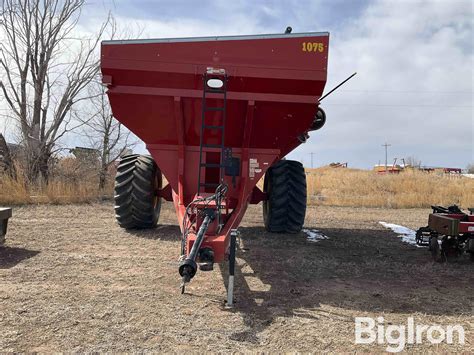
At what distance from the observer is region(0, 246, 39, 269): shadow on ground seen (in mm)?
5264

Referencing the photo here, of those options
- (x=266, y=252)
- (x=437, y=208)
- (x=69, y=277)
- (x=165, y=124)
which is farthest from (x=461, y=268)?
(x=69, y=277)

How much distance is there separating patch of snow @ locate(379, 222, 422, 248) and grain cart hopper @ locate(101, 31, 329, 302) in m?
3.19

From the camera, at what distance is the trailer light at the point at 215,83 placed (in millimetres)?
5348

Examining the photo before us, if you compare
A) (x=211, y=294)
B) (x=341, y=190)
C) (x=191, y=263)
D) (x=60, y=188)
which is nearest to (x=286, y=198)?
(x=211, y=294)

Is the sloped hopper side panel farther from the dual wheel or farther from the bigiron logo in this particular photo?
the bigiron logo

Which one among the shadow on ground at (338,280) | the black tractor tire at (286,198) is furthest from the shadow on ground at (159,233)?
the black tractor tire at (286,198)

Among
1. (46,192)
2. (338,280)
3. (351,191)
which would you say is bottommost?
(338,280)

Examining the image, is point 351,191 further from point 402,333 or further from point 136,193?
point 402,333

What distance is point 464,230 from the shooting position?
559 cm

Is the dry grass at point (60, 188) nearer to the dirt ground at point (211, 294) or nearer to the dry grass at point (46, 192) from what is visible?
the dry grass at point (46, 192)

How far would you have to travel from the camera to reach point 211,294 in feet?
14.1

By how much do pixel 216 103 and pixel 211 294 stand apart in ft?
8.07

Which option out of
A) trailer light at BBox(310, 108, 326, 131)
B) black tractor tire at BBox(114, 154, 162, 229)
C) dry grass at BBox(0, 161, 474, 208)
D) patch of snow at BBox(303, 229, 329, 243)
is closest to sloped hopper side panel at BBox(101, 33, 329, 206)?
trailer light at BBox(310, 108, 326, 131)

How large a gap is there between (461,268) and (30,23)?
12.9 m
